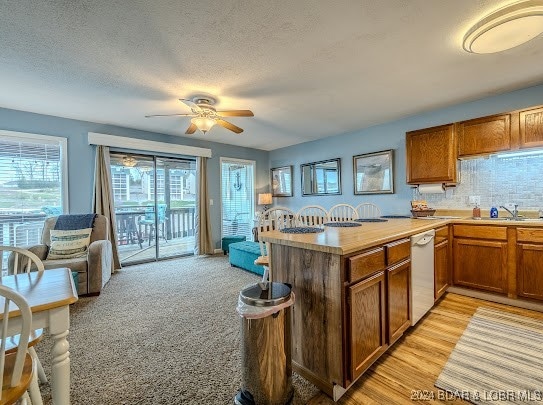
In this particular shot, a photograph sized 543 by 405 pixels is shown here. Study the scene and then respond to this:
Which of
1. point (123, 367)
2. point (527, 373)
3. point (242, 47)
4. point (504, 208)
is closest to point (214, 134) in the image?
point (242, 47)

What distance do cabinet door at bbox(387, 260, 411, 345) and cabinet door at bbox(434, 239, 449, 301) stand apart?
0.79m

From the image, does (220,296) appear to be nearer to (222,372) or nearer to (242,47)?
(222,372)

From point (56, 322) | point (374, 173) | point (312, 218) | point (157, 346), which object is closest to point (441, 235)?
point (374, 173)

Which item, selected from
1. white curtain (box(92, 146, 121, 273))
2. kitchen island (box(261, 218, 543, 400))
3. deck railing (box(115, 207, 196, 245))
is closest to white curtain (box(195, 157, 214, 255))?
deck railing (box(115, 207, 196, 245))

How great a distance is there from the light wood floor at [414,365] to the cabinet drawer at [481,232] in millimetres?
756

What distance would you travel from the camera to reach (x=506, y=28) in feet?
5.63

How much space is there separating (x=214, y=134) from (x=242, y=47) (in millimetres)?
2963

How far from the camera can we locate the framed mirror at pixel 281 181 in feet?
19.4

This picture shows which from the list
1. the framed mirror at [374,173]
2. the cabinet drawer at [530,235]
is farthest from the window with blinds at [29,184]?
the cabinet drawer at [530,235]

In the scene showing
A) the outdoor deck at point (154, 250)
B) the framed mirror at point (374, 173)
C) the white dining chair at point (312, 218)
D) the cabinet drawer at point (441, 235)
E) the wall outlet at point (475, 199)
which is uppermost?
the framed mirror at point (374, 173)

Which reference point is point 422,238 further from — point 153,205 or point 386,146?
point 153,205

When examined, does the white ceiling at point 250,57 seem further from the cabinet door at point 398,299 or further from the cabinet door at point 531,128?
the cabinet door at point 398,299

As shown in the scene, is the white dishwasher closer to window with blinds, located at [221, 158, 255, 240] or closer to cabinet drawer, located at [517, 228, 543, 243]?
cabinet drawer, located at [517, 228, 543, 243]

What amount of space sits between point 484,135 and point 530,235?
1.23 metres
